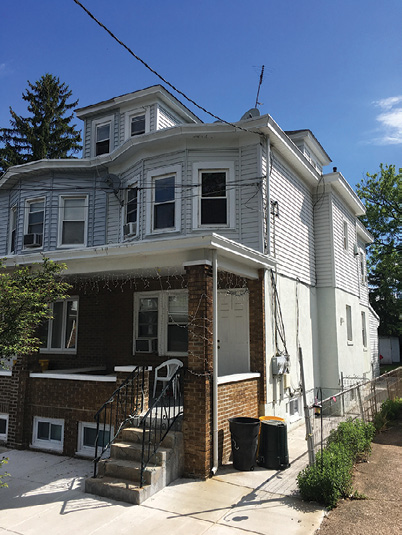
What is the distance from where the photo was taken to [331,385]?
12406mm

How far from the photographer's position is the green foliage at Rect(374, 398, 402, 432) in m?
9.99

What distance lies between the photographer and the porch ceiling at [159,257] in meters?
7.16

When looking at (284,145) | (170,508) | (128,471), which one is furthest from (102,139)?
(170,508)

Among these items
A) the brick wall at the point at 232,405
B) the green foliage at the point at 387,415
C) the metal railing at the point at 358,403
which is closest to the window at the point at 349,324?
the metal railing at the point at 358,403

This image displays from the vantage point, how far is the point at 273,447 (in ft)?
23.7

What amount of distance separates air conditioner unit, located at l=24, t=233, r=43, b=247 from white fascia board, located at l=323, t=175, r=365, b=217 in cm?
899

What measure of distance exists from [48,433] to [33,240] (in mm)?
6580

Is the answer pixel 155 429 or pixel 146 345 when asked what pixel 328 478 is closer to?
pixel 155 429

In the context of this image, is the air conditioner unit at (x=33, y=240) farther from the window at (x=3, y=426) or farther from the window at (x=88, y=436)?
the window at (x=88, y=436)

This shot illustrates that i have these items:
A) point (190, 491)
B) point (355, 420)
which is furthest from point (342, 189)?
point (190, 491)

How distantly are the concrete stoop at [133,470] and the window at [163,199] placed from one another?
17.4 ft

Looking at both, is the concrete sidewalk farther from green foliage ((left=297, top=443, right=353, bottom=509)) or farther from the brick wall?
the brick wall

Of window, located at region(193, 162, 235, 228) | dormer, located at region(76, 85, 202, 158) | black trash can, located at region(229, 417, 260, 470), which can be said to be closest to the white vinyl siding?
window, located at region(193, 162, 235, 228)

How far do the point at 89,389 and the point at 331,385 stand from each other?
24.5 ft
